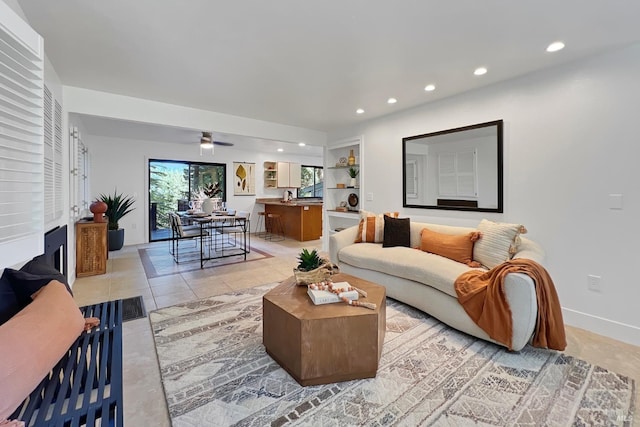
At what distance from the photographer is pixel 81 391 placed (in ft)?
Result: 3.80

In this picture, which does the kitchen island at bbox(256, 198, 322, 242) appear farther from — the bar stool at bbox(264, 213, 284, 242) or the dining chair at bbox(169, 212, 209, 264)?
the dining chair at bbox(169, 212, 209, 264)

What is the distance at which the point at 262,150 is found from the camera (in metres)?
7.82

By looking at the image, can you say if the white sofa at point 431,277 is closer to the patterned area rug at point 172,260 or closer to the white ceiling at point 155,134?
the patterned area rug at point 172,260

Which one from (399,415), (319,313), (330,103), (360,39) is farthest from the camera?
(330,103)

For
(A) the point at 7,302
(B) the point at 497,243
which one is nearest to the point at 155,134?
(A) the point at 7,302

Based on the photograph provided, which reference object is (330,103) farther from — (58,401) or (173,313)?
(58,401)

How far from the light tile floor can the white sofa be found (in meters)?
0.61

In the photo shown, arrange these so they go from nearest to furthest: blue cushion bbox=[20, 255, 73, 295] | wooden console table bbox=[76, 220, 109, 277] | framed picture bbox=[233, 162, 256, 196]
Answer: blue cushion bbox=[20, 255, 73, 295]
wooden console table bbox=[76, 220, 109, 277]
framed picture bbox=[233, 162, 256, 196]

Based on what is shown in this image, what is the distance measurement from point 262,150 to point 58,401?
7.22m

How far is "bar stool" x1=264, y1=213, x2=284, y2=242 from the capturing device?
24.2ft

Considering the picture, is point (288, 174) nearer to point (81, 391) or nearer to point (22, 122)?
point (22, 122)

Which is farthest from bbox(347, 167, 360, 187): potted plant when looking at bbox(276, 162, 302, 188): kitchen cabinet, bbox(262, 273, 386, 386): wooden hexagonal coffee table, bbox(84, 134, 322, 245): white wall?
bbox(84, 134, 322, 245): white wall

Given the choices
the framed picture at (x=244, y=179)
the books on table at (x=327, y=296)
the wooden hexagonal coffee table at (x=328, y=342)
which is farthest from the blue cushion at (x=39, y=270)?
the framed picture at (x=244, y=179)

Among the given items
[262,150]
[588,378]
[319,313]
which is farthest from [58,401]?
[262,150]
